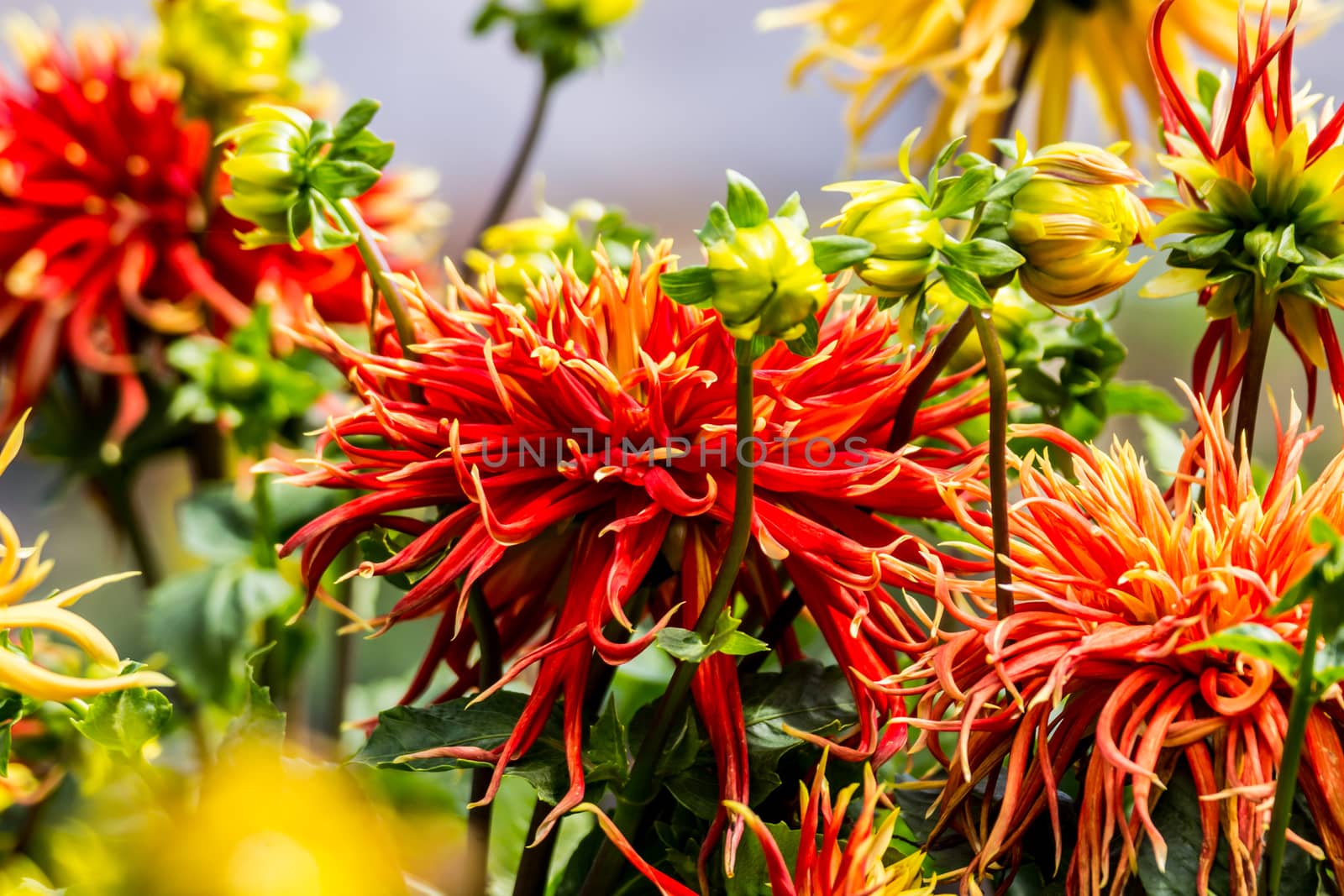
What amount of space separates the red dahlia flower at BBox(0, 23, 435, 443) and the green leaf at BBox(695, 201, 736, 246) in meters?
0.24

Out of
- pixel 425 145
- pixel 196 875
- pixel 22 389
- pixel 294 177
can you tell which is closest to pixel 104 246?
A: pixel 22 389

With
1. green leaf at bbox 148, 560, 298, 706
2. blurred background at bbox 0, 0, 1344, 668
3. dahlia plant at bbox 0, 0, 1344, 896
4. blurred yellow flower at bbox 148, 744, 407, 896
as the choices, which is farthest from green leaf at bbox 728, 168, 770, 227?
blurred background at bbox 0, 0, 1344, 668

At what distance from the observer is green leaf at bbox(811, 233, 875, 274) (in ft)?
0.62

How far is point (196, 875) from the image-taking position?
0.41 feet

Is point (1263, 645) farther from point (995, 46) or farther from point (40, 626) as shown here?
point (995, 46)

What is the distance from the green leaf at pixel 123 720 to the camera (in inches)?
8.9

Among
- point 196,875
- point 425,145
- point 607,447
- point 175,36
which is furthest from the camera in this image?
point 425,145

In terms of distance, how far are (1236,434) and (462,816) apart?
0.22m

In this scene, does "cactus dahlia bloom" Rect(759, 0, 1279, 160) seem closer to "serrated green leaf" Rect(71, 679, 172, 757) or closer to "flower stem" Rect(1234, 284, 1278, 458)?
"flower stem" Rect(1234, 284, 1278, 458)

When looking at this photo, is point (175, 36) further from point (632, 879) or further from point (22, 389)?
point (632, 879)

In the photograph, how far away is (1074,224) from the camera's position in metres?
0.21

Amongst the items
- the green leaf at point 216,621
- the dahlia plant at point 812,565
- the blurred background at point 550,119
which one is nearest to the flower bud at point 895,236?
the dahlia plant at point 812,565

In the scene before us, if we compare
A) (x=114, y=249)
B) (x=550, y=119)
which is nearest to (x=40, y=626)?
(x=114, y=249)

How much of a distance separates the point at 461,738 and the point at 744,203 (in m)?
0.11
